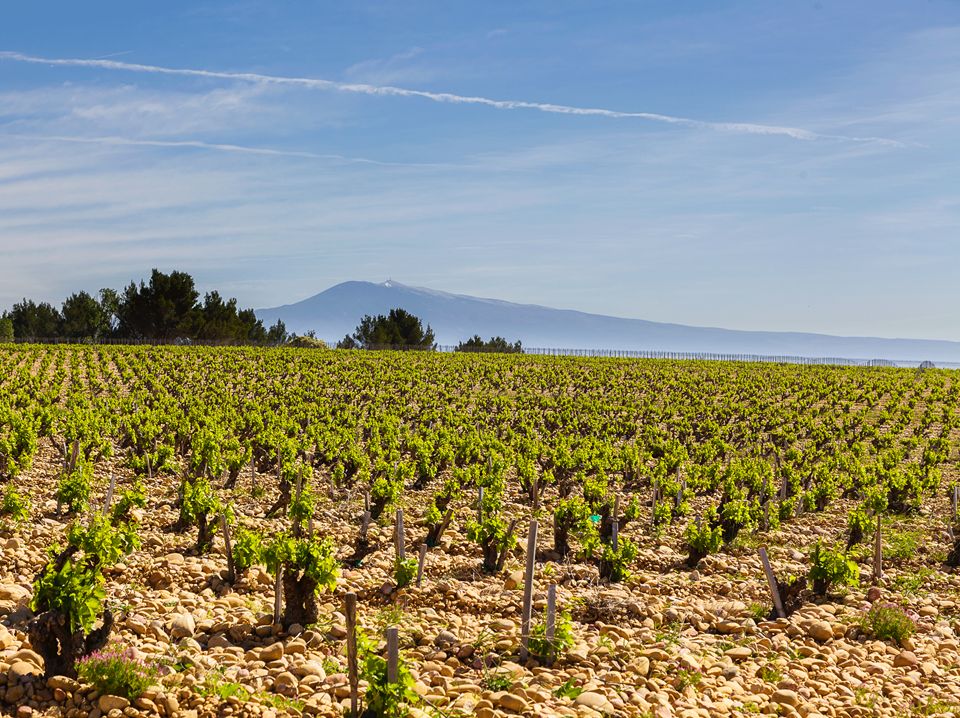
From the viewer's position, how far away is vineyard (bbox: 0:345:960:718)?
745cm

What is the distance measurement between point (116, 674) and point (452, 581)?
571 cm

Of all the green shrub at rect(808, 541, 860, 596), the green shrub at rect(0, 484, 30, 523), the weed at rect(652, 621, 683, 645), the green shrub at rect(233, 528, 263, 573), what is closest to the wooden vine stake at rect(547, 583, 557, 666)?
the weed at rect(652, 621, 683, 645)

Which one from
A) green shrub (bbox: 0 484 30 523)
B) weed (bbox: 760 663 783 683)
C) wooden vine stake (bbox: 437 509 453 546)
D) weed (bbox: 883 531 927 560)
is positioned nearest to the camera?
weed (bbox: 760 663 783 683)

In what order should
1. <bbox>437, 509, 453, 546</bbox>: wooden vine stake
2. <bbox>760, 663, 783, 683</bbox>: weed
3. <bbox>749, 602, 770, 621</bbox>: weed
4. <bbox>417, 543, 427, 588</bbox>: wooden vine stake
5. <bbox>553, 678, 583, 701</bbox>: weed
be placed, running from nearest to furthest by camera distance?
<bbox>553, 678, 583, 701</bbox>: weed, <bbox>760, 663, 783, 683</bbox>: weed, <bbox>749, 602, 770, 621</bbox>: weed, <bbox>417, 543, 427, 588</bbox>: wooden vine stake, <bbox>437, 509, 453, 546</bbox>: wooden vine stake

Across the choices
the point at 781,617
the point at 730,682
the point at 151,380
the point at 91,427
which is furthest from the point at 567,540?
the point at 151,380

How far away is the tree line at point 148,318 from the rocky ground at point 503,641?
83.2m

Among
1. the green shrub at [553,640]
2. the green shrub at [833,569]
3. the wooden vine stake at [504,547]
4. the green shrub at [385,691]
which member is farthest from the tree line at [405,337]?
the green shrub at [385,691]

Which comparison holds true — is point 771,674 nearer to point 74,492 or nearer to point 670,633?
point 670,633

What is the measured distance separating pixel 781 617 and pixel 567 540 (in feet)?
15.7

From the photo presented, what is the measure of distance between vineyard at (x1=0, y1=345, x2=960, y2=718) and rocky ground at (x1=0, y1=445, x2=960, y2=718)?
0.04 meters

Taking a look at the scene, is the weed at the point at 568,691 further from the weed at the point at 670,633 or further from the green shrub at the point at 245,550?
the green shrub at the point at 245,550

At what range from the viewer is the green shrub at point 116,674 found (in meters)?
6.93

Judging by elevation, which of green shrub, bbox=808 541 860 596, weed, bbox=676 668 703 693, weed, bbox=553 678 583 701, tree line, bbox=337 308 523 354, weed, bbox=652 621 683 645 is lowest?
weed, bbox=652 621 683 645

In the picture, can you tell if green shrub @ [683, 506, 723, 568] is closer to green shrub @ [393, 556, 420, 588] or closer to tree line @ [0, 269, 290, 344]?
green shrub @ [393, 556, 420, 588]
